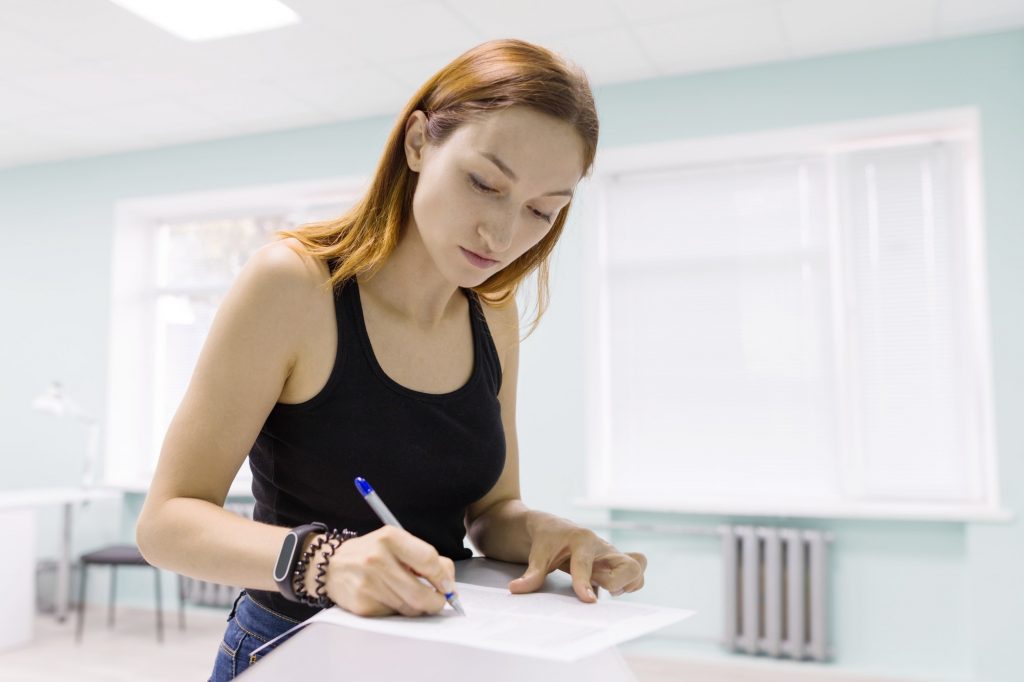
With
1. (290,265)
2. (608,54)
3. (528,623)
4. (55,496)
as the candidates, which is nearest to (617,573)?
(528,623)

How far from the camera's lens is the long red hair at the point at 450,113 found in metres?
0.85

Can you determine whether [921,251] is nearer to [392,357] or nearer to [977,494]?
[977,494]

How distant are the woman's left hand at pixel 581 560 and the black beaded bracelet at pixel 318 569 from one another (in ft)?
0.71

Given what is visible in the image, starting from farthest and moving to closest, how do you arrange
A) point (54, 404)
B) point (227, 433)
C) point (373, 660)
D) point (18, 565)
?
1. point (54, 404)
2. point (18, 565)
3. point (227, 433)
4. point (373, 660)

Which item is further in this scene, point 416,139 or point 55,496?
point 55,496

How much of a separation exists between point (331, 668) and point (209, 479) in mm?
239

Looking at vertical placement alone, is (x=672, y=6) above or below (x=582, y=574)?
above

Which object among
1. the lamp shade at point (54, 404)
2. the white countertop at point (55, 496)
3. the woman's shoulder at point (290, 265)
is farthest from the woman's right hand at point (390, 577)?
the lamp shade at point (54, 404)

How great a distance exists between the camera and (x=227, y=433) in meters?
0.81

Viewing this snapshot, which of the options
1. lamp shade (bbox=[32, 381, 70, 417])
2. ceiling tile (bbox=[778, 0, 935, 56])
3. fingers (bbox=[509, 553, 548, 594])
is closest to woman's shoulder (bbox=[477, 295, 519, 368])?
fingers (bbox=[509, 553, 548, 594])

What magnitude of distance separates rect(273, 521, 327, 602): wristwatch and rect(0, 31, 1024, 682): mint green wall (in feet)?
11.7

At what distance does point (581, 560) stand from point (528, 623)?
8.0 inches

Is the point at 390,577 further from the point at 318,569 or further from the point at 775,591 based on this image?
the point at 775,591

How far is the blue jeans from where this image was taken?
3.00 feet
